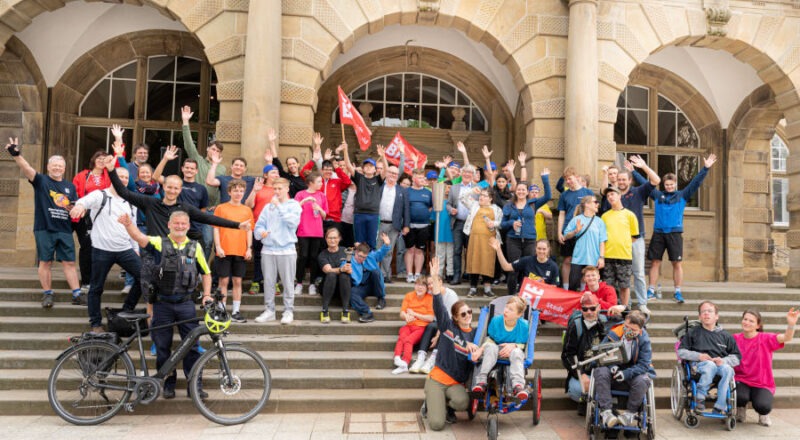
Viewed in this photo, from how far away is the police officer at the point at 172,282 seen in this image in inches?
207

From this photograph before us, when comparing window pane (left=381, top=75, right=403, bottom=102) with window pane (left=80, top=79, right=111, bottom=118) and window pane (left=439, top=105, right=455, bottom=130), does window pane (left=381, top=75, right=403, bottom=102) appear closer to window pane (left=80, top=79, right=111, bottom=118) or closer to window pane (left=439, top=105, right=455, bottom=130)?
window pane (left=439, top=105, right=455, bottom=130)

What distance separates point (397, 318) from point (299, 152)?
3487 millimetres

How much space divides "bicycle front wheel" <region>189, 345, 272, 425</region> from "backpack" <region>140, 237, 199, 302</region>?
72 centimetres

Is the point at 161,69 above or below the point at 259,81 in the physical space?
above

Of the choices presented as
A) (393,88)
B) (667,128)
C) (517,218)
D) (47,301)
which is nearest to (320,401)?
(517,218)

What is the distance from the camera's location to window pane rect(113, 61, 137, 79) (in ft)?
40.7

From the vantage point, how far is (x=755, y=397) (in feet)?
17.9

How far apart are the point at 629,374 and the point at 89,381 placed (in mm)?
4999

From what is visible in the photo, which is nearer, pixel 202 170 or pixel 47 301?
pixel 47 301

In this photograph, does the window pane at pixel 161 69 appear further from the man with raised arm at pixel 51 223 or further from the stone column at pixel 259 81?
the man with raised arm at pixel 51 223

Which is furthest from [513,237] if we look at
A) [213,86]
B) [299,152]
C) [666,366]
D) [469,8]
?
[213,86]

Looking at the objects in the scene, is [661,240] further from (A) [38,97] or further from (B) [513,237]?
(A) [38,97]

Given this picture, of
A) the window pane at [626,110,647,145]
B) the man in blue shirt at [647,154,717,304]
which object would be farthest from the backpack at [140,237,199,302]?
the window pane at [626,110,647,145]

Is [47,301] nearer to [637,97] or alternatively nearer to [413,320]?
[413,320]
